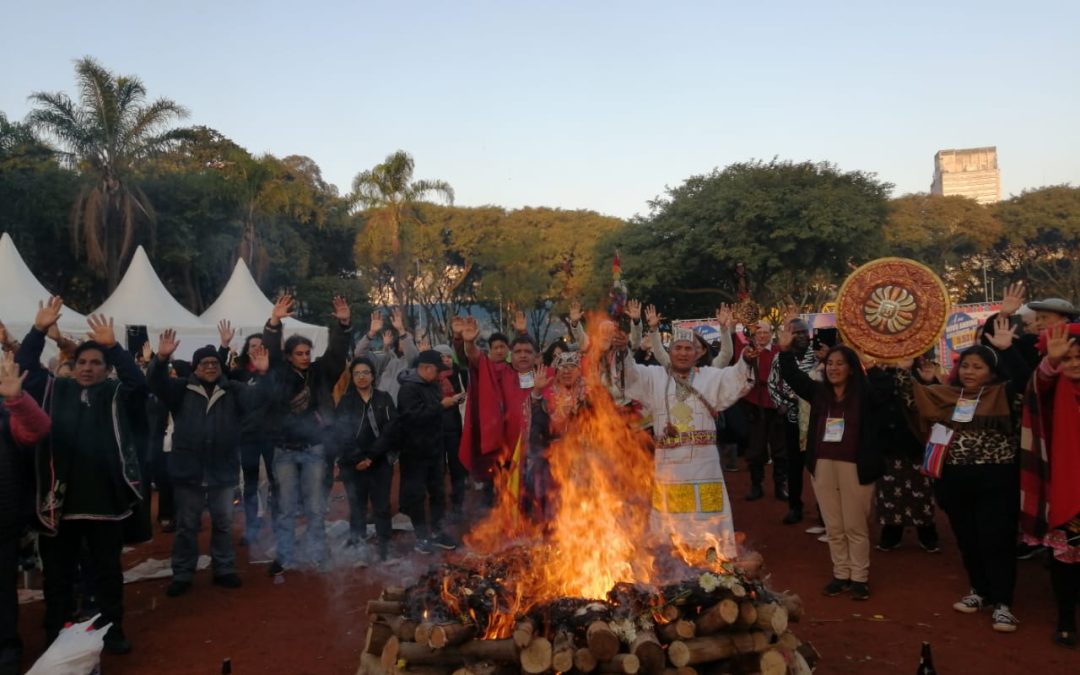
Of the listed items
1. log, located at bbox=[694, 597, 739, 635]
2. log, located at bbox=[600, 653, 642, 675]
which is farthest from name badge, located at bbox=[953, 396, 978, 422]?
log, located at bbox=[600, 653, 642, 675]

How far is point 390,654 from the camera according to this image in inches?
155

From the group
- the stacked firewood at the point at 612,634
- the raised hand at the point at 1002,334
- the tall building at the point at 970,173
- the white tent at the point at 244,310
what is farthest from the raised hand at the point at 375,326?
the tall building at the point at 970,173

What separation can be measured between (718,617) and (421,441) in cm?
409

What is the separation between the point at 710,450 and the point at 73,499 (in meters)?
4.08

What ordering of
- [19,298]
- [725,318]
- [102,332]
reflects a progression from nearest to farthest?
[102,332], [725,318], [19,298]

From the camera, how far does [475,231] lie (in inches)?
1785

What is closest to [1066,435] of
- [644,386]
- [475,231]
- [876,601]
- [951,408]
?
[951,408]

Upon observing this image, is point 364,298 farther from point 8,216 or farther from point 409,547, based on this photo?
point 409,547

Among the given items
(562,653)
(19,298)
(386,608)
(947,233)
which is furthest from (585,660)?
(947,233)

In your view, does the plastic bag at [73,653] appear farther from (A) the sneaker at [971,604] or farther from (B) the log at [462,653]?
(A) the sneaker at [971,604]

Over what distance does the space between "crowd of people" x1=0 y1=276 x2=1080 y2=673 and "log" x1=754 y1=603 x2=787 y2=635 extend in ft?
3.81

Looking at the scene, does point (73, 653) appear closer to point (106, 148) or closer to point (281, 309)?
point (281, 309)

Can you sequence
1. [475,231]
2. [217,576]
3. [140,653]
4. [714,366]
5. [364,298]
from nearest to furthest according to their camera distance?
[140,653], [714,366], [217,576], [364,298], [475,231]

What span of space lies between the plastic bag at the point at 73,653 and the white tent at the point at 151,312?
12845 millimetres
